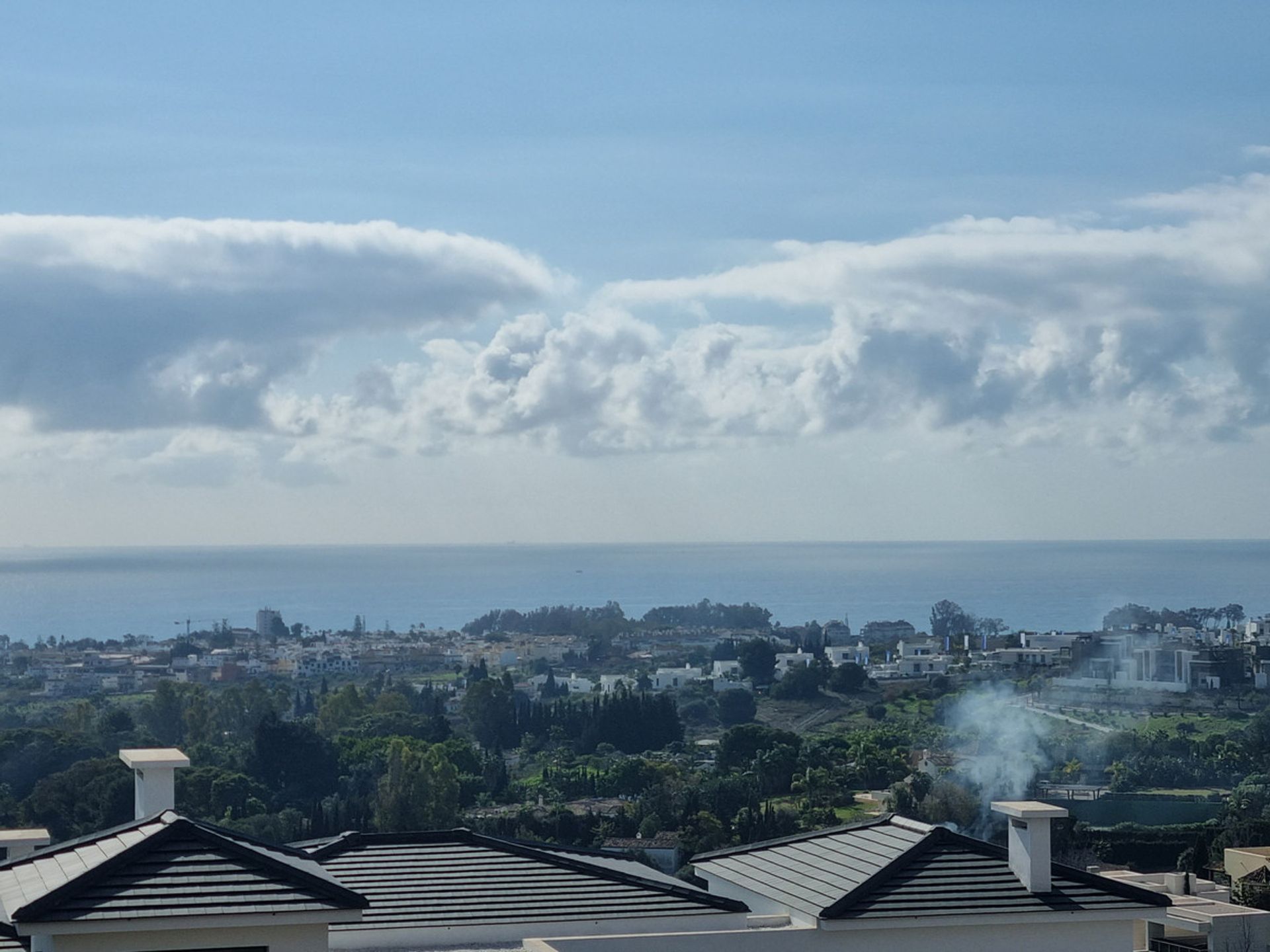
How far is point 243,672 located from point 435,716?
149 feet

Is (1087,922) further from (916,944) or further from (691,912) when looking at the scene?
(691,912)

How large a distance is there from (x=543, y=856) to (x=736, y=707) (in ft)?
→ 267

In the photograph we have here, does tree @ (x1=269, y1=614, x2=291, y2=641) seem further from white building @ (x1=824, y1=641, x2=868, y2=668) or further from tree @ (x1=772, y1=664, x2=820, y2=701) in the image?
tree @ (x1=772, y1=664, x2=820, y2=701)

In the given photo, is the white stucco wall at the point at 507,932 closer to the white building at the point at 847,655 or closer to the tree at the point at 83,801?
the tree at the point at 83,801

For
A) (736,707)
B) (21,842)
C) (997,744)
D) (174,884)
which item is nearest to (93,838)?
(174,884)

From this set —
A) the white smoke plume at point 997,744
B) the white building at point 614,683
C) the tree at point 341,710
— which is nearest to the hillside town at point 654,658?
the white building at point 614,683

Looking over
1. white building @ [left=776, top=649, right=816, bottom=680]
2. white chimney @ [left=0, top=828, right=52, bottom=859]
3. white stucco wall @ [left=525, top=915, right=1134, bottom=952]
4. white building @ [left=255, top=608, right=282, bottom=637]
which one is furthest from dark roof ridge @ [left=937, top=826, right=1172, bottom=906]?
white building @ [left=255, top=608, right=282, bottom=637]

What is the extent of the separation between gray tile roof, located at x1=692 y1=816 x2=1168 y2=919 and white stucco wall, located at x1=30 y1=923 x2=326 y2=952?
3457mm

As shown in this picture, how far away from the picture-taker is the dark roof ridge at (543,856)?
10.9 metres

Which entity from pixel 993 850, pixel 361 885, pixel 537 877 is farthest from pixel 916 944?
pixel 361 885

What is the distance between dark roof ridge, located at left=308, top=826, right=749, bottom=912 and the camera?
10.9 meters

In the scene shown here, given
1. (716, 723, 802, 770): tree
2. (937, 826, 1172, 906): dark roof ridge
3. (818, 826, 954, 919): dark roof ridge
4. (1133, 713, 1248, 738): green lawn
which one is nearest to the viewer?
(818, 826, 954, 919): dark roof ridge

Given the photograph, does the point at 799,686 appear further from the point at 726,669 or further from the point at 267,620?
the point at 267,620

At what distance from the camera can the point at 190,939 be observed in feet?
25.0
